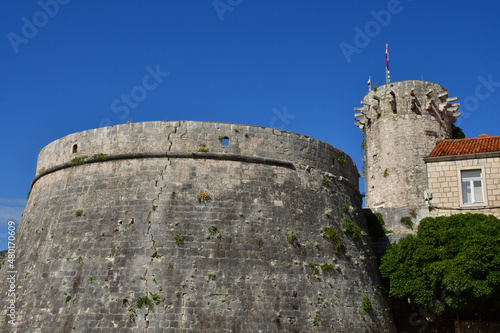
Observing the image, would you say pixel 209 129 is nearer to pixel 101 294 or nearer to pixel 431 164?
pixel 101 294

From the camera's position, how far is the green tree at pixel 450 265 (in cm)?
1439

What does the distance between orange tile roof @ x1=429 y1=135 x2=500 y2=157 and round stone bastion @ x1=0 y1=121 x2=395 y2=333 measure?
227 inches

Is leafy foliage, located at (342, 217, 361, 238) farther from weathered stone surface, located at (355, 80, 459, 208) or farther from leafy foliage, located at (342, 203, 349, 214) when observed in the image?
weathered stone surface, located at (355, 80, 459, 208)

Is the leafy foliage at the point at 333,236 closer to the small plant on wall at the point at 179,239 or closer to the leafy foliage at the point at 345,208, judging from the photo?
the leafy foliage at the point at 345,208

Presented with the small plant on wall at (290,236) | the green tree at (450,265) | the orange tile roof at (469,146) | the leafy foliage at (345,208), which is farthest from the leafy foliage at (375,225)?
the small plant on wall at (290,236)

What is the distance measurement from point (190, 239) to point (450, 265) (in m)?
7.59

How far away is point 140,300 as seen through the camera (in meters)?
11.6

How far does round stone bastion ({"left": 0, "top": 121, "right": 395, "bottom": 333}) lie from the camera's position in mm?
11820

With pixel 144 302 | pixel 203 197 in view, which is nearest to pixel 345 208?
pixel 203 197

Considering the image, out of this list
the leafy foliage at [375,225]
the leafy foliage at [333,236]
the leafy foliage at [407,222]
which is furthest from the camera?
the leafy foliage at [407,222]

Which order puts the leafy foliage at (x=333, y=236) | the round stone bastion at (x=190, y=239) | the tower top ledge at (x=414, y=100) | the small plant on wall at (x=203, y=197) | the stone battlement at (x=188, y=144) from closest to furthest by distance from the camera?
the round stone bastion at (x=190, y=239), the small plant on wall at (x=203, y=197), the stone battlement at (x=188, y=144), the leafy foliage at (x=333, y=236), the tower top ledge at (x=414, y=100)

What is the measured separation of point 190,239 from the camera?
12469mm

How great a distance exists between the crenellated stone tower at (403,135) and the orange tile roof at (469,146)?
462 centimetres

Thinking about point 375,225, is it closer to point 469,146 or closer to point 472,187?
point 472,187
